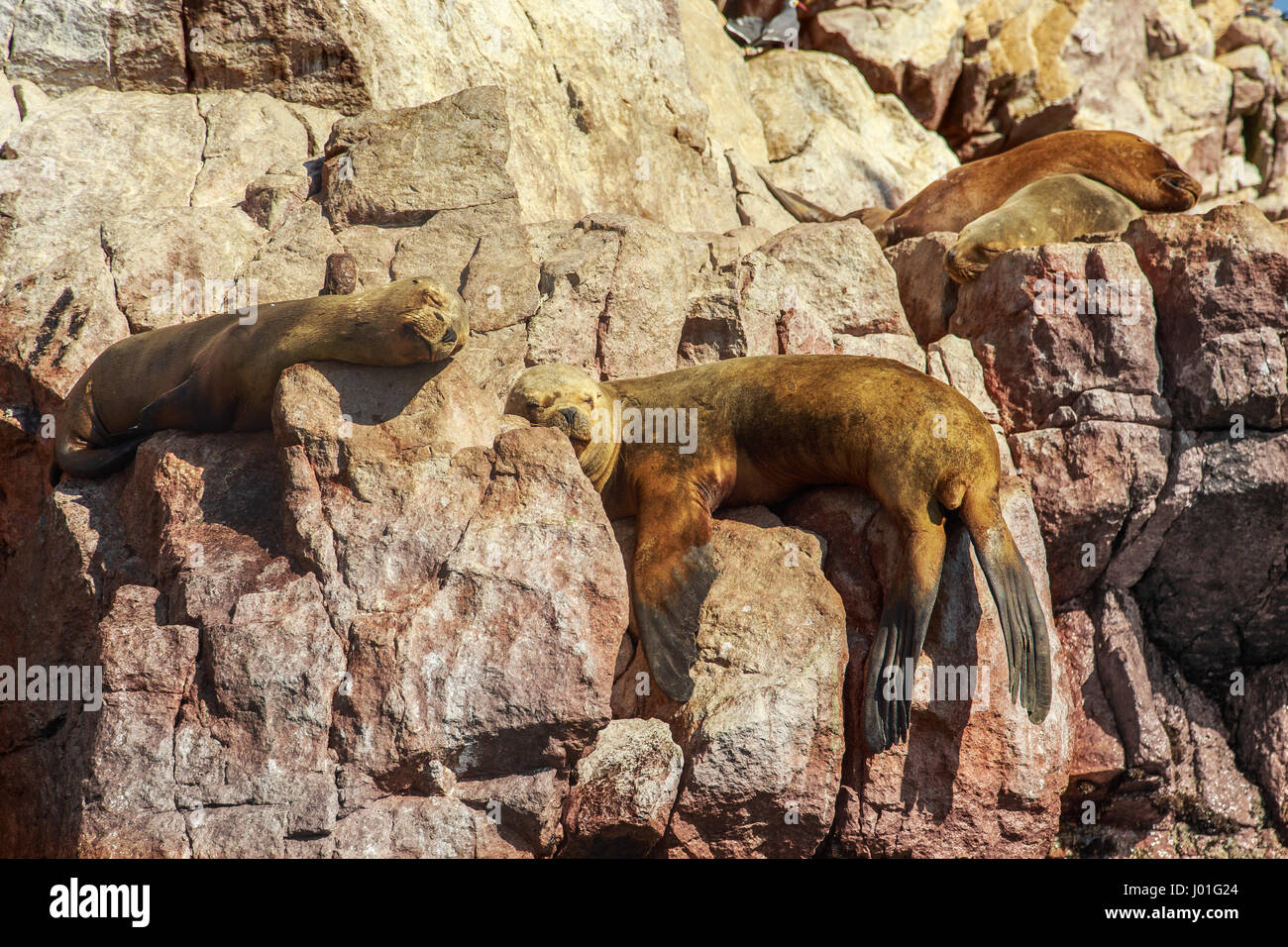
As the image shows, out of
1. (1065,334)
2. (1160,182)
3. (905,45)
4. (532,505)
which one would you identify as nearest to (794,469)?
(532,505)

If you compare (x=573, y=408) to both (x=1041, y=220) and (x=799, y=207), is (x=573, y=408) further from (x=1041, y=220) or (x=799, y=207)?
(x=799, y=207)

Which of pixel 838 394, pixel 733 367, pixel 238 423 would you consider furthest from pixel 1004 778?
pixel 238 423

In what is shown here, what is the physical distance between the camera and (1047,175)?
9117 millimetres

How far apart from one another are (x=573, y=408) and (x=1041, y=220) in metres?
4.20

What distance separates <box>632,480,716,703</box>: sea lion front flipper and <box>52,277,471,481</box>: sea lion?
1272mm

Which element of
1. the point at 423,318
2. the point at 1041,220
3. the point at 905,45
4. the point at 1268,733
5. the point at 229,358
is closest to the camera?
the point at 423,318

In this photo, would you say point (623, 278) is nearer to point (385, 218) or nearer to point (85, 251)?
point (385, 218)

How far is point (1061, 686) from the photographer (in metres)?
5.69

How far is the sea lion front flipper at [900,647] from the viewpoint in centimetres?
517

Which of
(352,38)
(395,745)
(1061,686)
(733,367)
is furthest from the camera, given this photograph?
(352,38)

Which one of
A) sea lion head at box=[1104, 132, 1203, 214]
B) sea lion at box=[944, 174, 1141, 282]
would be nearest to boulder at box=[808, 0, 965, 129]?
sea lion head at box=[1104, 132, 1203, 214]

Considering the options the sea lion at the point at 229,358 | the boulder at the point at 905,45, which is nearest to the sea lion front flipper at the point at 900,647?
the sea lion at the point at 229,358

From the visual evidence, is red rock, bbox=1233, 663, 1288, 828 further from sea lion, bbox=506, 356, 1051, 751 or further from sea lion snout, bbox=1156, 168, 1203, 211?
sea lion snout, bbox=1156, 168, 1203, 211

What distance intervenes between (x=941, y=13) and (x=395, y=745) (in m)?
13.0
